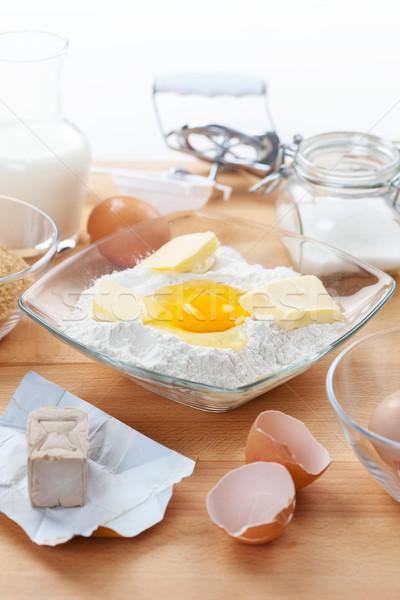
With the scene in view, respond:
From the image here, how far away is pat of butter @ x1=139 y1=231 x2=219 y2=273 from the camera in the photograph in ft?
3.71

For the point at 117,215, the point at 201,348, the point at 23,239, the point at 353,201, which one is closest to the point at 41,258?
the point at 23,239

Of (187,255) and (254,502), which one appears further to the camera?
(187,255)

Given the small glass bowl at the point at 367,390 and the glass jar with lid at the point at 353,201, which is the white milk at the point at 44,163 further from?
the small glass bowl at the point at 367,390

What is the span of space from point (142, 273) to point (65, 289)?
12 centimetres

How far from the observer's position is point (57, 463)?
0.78 meters

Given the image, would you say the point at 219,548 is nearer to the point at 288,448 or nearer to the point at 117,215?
the point at 288,448

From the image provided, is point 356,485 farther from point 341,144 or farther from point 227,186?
point 227,186

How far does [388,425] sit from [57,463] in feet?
1.20

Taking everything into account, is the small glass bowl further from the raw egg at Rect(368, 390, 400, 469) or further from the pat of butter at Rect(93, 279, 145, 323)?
the pat of butter at Rect(93, 279, 145, 323)

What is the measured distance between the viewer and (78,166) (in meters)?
1.37

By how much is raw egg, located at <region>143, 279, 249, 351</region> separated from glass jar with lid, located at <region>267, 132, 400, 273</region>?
0.88ft

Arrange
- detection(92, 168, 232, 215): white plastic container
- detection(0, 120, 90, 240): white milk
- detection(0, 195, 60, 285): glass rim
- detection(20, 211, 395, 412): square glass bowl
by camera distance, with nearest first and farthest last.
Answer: detection(20, 211, 395, 412): square glass bowl → detection(0, 195, 60, 285): glass rim → detection(0, 120, 90, 240): white milk → detection(92, 168, 232, 215): white plastic container

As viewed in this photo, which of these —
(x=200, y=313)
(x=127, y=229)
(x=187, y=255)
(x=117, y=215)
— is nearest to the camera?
(x=200, y=313)

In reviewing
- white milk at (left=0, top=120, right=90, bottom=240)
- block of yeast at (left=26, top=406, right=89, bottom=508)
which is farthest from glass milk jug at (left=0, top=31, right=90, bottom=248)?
block of yeast at (left=26, top=406, right=89, bottom=508)
